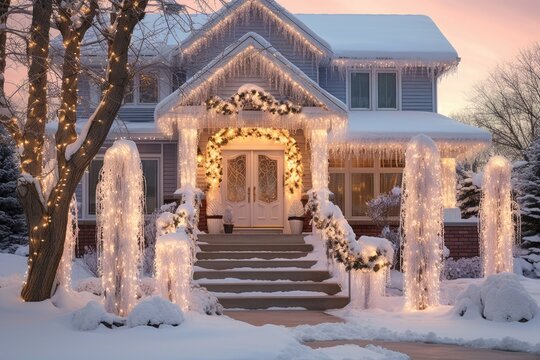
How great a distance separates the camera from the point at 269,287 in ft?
57.3

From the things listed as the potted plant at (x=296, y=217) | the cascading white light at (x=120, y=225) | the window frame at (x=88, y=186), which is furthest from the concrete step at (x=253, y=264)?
the window frame at (x=88, y=186)

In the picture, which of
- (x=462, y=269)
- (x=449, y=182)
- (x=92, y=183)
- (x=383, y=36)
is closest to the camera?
(x=462, y=269)

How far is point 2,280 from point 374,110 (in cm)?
1522

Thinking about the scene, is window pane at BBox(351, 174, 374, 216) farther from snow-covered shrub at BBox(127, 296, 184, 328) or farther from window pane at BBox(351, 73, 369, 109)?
snow-covered shrub at BBox(127, 296, 184, 328)

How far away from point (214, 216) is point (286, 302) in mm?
5359

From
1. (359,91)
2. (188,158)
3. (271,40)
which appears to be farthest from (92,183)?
(359,91)

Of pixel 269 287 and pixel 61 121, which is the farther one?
pixel 269 287

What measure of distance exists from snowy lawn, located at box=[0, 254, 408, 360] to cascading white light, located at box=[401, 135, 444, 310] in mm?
4332

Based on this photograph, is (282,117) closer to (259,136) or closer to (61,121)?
(259,136)

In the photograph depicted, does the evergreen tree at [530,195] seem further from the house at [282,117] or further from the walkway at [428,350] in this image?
the walkway at [428,350]

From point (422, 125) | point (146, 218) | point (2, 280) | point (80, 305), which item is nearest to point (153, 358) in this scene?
point (80, 305)

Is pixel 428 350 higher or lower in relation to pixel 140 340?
lower

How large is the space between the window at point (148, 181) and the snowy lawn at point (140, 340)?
42.4 feet

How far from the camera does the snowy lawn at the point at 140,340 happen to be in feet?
29.9
